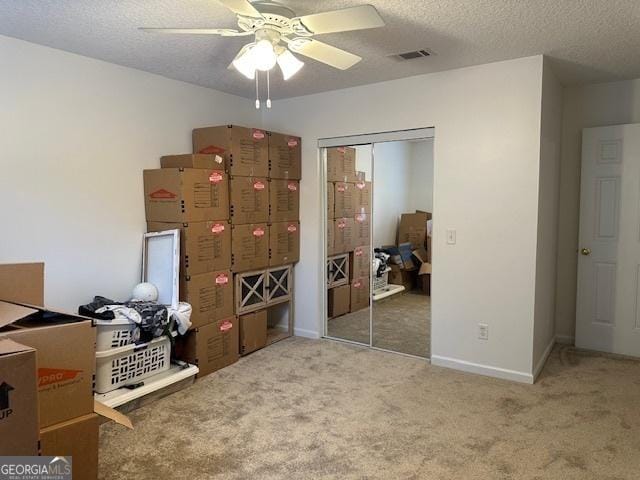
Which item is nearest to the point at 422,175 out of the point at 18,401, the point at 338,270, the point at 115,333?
the point at 338,270

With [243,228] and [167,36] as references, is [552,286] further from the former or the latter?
[167,36]

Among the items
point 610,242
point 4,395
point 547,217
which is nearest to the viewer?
point 4,395

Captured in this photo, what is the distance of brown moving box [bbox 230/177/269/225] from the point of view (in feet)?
12.7

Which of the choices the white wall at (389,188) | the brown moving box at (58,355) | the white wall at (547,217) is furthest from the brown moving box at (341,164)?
the brown moving box at (58,355)

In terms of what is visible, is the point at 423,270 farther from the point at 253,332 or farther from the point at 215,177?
the point at 215,177

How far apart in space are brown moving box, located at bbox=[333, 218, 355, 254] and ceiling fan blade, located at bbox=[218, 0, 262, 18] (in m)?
2.61

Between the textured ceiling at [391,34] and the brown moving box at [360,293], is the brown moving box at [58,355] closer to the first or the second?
the textured ceiling at [391,34]

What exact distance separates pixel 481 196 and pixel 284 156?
1.81 m

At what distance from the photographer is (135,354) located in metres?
3.14

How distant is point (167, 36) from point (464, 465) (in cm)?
297

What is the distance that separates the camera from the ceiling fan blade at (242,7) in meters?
1.91

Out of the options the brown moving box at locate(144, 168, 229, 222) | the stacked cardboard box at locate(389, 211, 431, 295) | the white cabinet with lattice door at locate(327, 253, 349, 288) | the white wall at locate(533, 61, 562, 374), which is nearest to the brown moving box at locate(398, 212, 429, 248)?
the stacked cardboard box at locate(389, 211, 431, 295)

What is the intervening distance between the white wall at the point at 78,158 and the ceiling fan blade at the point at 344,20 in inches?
76.7

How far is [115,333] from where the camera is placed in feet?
9.88
